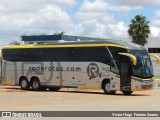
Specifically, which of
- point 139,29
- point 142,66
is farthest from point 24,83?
point 139,29

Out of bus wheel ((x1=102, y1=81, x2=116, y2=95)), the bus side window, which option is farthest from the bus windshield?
bus wheel ((x1=102, y1=81, x2=116, y2=95))

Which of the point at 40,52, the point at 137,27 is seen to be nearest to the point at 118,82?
the point at 40,52

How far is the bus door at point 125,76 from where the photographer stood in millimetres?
28547

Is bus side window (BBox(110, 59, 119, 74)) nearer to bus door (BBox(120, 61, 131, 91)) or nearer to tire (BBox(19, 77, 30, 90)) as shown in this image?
bus door (BBox(120, 61, 131, 91))

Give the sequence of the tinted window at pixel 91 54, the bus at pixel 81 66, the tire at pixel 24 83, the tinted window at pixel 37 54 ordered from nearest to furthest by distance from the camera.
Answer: the bus at pixel 81 66
the tinted window at pixel 91 54
the tinted window at pixel 37 54
the tire at pixel 24 83

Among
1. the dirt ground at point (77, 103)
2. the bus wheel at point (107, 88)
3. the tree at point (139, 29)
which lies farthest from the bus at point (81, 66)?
the tree at point (139, 29)

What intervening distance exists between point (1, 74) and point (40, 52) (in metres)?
4.05

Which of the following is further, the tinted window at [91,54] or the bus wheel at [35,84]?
the bus wheel at [35,84]

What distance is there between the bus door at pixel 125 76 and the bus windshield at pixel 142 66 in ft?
1.43

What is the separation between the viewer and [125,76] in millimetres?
28625

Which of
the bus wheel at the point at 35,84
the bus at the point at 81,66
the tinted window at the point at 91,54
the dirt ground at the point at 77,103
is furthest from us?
the bus wheel at the point at 35,84

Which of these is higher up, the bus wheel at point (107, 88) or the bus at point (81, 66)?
the bus at point (81, 66)

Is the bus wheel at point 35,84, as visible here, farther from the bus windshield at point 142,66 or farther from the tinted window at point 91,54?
the bus windshield at point 142,66

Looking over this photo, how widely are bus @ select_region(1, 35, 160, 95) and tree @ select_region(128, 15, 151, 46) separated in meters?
41.0
